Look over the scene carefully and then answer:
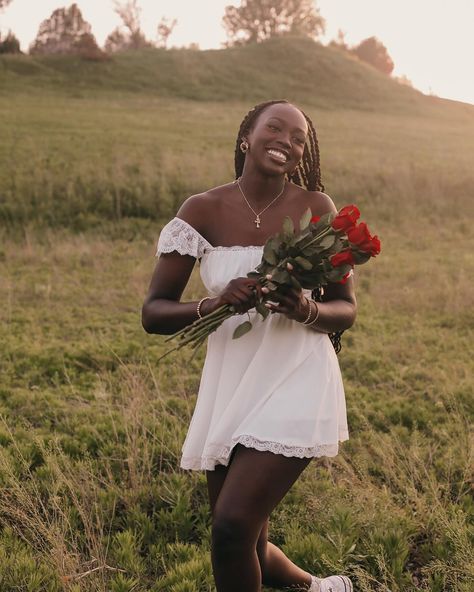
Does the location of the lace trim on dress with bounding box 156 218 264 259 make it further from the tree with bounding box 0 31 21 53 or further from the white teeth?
the tree with bounding box 0 31 21 53

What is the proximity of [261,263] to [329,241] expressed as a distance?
29 cm

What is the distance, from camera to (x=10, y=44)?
47.8m

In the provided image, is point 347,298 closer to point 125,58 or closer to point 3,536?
point 3,536

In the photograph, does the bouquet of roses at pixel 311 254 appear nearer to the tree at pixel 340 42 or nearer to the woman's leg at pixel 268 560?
the woman's leg at pixel 268 560

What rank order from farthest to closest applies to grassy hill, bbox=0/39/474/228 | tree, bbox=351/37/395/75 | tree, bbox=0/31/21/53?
tree, bbox=351/37/395/75, tree, bbox=0/31/21/53, grassy hill, bbox=0/39/474/228

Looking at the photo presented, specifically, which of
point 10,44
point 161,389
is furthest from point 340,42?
point 161,389

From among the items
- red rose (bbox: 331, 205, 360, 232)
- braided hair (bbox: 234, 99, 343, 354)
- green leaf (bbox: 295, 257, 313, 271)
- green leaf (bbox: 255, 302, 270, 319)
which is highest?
braided hair (bbox: 234, 99, 343, 354)

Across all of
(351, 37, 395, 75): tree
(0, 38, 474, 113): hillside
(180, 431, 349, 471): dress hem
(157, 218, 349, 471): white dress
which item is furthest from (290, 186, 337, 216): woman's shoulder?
(351, 37, 395, 75): tree

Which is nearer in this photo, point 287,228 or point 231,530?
point 231,530

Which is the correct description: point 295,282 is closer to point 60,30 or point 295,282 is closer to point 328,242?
point 328,242

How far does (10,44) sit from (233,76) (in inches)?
618

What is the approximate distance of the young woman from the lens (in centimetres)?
270

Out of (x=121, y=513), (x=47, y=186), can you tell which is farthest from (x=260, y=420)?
(x=47, y=186)

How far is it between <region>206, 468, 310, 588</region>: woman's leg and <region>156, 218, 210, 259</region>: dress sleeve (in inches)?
38.2
